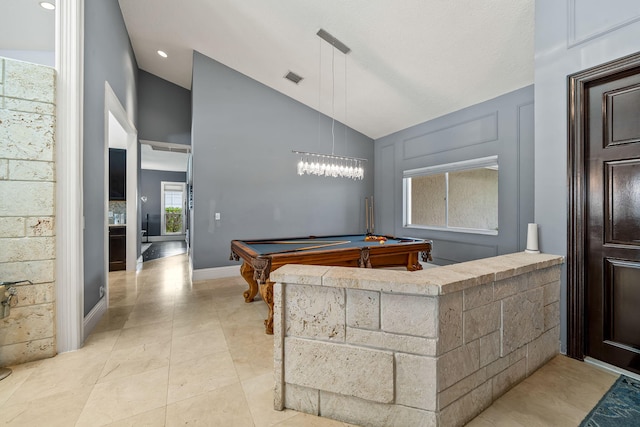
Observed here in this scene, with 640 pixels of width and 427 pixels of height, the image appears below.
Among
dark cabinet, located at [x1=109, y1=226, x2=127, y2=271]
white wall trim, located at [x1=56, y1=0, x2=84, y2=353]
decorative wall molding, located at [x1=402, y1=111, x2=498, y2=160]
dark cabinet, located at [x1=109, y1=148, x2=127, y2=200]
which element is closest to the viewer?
white wall trim, located at [x1=56, y1=0, x2=84, y2=353]

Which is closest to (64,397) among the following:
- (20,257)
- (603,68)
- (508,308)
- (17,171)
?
(20,257)

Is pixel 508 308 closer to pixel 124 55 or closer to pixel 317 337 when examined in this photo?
pixel 317 337

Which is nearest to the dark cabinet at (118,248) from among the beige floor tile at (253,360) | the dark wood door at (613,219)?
the beige floor tile at (253,360)

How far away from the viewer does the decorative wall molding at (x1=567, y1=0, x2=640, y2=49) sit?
5.93 ft

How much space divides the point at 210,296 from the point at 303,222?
223 centimetres

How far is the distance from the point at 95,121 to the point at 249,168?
7.66 feet

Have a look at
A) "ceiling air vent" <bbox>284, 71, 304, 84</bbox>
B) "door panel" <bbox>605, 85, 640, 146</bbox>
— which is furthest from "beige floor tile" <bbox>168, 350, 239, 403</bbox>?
"ceiling air vent" <bbox>284, 71, 304, 84</bbox>

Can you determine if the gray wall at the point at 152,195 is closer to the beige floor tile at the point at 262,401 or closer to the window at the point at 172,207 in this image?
the window at the point at 172,207

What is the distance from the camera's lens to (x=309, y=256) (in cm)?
265

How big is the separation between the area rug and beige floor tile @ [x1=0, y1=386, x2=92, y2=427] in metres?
2.76

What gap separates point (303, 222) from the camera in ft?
17.3

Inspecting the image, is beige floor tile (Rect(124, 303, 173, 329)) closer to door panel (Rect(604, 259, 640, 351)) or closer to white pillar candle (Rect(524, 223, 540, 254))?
white pillar candle (Rect(524, 223, 540, 254))

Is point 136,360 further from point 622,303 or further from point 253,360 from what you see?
point 622,303

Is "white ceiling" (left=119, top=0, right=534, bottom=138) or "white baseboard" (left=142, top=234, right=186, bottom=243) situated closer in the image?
"white ceiling" (left=119, top=0, right=534, bottom=138)
